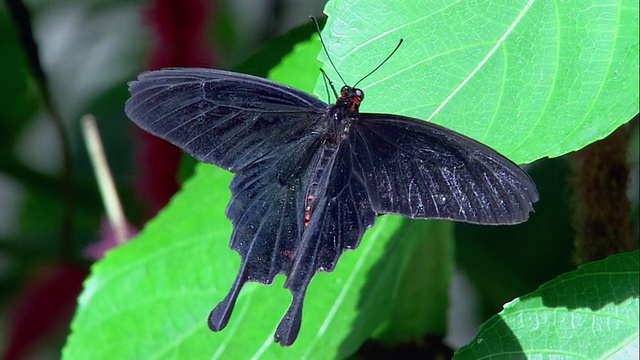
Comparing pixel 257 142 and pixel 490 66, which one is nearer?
pixel 490 66

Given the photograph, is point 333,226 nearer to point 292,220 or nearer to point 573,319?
point 292,220

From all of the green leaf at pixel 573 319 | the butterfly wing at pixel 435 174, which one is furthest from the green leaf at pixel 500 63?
the green leaf at pixel 573 319

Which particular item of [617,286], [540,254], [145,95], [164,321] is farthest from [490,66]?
[540,254]

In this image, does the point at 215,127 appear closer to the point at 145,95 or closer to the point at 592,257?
the point at 145,95

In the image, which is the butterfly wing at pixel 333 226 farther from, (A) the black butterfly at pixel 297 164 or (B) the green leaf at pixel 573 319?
(B) the green leaf at pixel 573 319

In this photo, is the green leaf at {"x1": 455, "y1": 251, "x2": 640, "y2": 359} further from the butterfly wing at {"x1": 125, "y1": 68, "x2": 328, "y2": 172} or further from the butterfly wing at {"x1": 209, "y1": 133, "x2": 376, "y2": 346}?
the butterfly wing at {"x1": 125, "y1": 68, "x2": 328, "y2": 172}

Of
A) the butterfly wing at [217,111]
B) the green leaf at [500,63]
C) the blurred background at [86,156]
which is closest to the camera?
the green leaf at [500,63]

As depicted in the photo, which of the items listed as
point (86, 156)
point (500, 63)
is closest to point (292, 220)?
point (500, 63)
